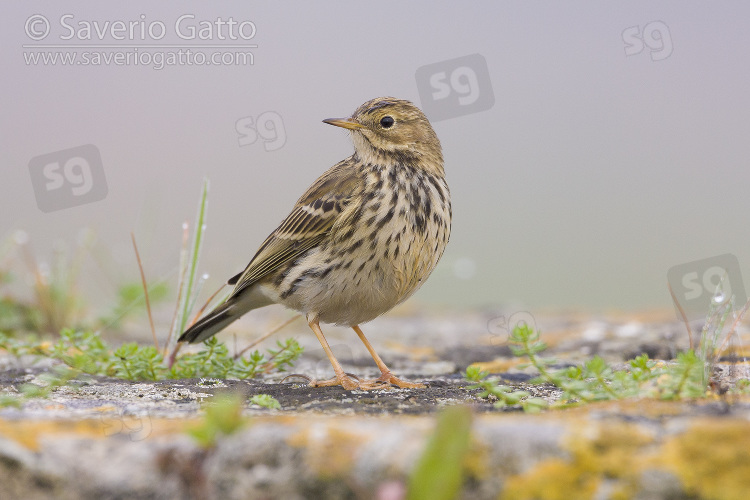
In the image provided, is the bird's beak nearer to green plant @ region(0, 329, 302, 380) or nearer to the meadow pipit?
the meadow pipit

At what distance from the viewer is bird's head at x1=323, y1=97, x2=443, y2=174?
17.3ft

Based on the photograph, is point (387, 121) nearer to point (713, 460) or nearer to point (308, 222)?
point (308, 222)

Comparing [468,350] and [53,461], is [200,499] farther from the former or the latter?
[468,350]

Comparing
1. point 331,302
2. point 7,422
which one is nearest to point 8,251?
point 331,302

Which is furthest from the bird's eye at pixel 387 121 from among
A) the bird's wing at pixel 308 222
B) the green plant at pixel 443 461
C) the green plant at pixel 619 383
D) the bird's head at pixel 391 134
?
the green plant at pixel 443 461

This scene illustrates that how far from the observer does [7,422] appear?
2465 millimetres

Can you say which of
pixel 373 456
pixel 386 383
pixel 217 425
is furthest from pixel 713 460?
pixel 386 383

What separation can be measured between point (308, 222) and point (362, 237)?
1.73ft

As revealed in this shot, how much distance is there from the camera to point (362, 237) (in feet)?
15.1

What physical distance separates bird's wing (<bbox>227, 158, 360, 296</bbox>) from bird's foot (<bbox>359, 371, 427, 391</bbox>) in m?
0.95

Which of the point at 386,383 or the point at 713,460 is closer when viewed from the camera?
the point at 713,460

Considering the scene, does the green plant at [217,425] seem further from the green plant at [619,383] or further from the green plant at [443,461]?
the green plant at [619,383]

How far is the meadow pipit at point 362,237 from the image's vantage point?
15.2ft

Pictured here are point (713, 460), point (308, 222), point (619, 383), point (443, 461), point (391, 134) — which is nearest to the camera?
point (443, 461)
